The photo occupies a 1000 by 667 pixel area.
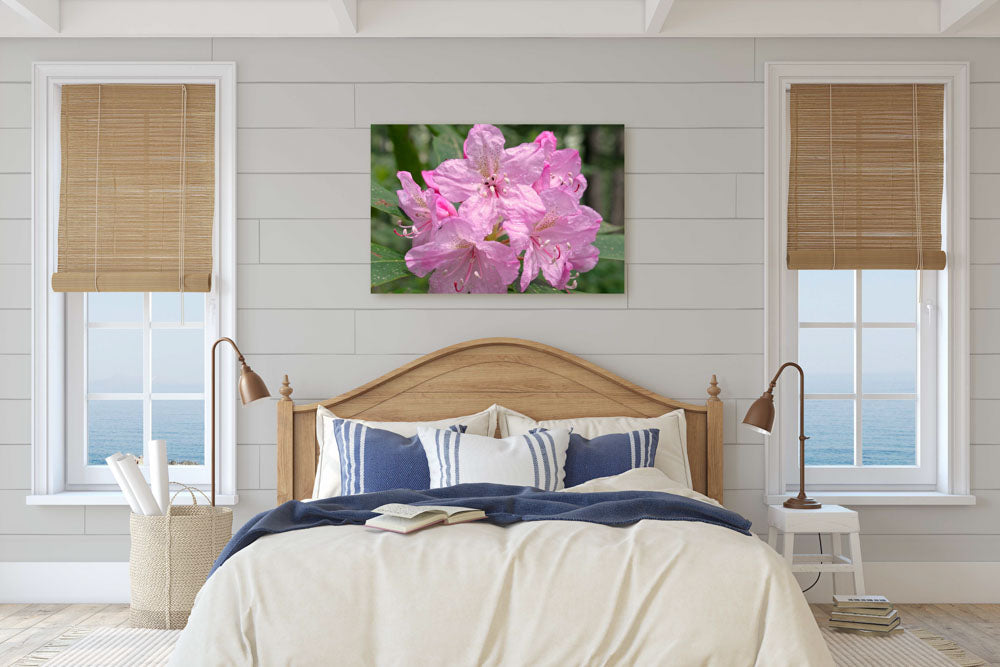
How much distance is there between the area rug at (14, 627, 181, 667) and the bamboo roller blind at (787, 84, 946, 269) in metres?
3.07

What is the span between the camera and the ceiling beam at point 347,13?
349 cm

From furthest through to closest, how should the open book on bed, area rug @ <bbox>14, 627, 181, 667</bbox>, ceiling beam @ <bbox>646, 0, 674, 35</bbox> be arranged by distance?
ceiling beam @ <bbox>646, 0, 674, 35</bbox> < area rug @ <bbox>14, 627, 181, 667</bbox> < the open book on bed

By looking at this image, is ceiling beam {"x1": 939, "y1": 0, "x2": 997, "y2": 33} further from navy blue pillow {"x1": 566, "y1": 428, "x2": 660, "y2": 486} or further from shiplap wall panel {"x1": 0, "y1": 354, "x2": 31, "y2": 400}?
shiplap wall panel {"x1": 0, "y1": 354, "x2": 31, "y2": 400}

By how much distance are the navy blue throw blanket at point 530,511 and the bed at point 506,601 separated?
110 millimetres

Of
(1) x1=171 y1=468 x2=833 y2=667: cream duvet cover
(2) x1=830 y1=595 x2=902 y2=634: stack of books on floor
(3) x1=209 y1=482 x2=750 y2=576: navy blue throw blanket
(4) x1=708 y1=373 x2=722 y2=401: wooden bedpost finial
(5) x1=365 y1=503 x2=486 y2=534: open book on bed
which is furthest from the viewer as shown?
(4) x1=708 y1=373 x2=722 y2=401: wooden bedpost finial

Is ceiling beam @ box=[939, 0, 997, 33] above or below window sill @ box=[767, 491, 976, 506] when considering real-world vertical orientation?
above

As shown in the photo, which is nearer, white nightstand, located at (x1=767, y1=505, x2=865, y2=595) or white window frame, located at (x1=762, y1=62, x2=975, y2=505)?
white nightstand, located at (x1=767, y1=505, x2=865, y2=595)

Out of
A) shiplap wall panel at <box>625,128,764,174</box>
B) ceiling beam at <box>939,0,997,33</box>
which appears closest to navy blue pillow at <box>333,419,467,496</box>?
shiplap wall panel at <box>625,128,764,174</box>

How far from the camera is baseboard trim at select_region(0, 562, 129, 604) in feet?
12.4

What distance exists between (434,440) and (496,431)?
1.37ft

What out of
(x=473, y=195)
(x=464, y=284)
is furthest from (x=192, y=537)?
(x=473, y=195)

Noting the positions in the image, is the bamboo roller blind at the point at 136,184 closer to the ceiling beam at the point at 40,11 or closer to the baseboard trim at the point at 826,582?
the ceiling beam at the point at 40,11

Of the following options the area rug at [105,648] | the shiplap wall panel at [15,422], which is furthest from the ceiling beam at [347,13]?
the area rug at [105,648]

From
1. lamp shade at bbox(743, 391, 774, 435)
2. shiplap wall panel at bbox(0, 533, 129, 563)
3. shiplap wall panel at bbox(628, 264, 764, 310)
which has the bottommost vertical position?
shiplap wall panel at bbox(0, 533, 129, 563)
